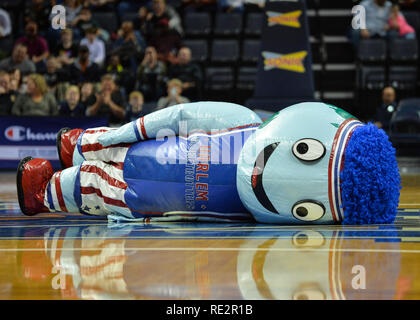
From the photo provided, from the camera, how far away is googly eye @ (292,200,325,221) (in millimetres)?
3310

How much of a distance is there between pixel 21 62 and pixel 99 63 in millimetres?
1234

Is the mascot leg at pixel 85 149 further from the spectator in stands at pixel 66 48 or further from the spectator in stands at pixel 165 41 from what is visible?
the spectator in stands at pixel 165 41

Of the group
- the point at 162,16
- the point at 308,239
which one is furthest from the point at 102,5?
the point at 308,239

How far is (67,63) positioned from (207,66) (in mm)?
2246

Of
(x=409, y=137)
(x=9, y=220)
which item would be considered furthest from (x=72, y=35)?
(x=9, y=220)

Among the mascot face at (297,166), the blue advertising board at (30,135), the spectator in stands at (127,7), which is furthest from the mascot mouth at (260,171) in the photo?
the spectator in stands at (127,7)

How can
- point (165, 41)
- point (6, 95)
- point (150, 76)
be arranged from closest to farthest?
point (6, 95), point (150, 76), point (165, 41)

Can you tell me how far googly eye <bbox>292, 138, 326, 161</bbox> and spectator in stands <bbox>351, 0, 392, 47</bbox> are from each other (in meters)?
7.19

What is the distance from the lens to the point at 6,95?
905 centimetres

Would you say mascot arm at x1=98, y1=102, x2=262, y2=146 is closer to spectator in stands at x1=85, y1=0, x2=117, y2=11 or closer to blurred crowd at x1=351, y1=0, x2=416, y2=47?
blurred crowd at x1=351, y1=0, x2=416, y2=47

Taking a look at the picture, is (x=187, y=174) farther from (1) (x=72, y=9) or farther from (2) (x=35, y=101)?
(1) (x=72, y=9)

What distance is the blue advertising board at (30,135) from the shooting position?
816cm

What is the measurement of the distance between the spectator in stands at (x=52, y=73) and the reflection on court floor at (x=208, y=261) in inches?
246

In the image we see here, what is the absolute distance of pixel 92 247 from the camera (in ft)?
9.77
